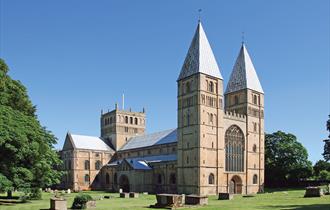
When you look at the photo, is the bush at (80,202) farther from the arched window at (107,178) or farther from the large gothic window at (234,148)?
the arched window at (107,178)

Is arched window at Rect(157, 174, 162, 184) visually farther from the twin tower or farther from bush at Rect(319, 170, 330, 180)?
bush at Rect(319, 170, 330, 180)

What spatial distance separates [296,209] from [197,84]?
3601cm

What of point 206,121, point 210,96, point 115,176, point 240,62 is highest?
point 240,62

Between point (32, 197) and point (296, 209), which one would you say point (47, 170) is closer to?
point (32, 197)

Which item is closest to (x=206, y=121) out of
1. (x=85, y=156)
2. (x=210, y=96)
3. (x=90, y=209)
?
(x=210, y=96)

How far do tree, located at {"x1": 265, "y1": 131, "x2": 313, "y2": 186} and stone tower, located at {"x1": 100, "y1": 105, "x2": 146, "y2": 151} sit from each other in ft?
107

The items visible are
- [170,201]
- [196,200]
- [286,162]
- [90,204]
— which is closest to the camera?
[170,201]

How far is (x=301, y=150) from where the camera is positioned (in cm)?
8019

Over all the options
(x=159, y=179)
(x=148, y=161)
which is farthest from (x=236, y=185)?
(x=148, y=161)

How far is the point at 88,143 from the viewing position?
93.9m

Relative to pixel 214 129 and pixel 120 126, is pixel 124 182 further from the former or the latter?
pixel 214 129

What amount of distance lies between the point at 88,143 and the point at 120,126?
334 inches

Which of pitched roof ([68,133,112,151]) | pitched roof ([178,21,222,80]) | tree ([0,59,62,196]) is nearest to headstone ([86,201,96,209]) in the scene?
tree ([0,59,62,196])

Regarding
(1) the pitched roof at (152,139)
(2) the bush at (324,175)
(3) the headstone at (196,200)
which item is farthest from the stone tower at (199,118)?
(2) the bush at (324,175)
